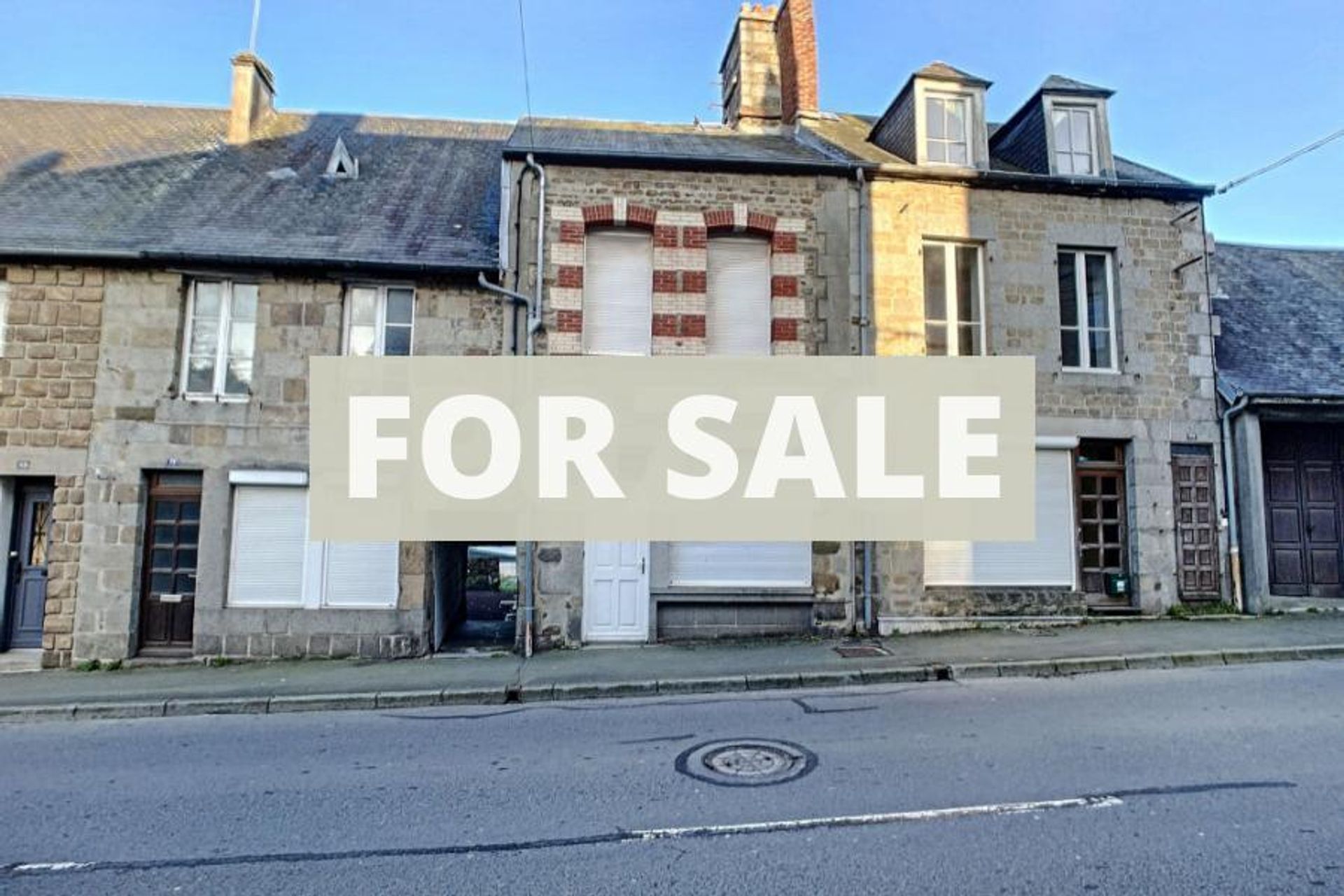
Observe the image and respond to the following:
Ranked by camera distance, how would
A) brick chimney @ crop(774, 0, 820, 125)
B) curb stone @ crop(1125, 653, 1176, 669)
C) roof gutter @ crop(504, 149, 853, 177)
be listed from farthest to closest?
brick chimney @ crop(774, 0, 820, 125) < roof gutter @ crop(504, 149, 853, 177) < curb stone @ crop(1125, 653, 1176, 669)

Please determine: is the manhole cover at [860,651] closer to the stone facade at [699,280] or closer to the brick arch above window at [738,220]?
the stone facade at [699,280]

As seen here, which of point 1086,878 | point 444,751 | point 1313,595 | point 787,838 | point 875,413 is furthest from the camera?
point 1313,595

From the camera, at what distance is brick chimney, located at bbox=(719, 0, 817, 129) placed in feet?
41.2

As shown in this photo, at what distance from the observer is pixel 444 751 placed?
18.7 feet

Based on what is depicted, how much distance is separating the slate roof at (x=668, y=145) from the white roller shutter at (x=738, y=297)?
118 centimetres

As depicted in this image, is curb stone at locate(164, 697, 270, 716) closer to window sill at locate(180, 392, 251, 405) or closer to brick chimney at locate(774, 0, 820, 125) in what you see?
window sill at locate(180, 392, 251, 405)

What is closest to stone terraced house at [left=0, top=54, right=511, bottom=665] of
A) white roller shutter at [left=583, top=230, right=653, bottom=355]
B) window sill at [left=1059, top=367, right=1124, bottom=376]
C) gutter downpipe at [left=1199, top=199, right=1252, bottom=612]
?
white roller shutter at [left=583, top=230, right=653, bottom=355]

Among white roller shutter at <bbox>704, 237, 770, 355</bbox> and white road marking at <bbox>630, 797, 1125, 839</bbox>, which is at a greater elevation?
white roller shutter at <bbox>704, 237, 770, 355</bbox>

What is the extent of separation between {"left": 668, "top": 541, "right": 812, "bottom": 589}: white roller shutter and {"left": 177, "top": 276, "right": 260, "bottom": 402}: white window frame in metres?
6.31

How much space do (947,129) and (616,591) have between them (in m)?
8.72

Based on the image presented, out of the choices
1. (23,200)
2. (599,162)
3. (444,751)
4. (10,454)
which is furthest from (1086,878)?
(23,200)

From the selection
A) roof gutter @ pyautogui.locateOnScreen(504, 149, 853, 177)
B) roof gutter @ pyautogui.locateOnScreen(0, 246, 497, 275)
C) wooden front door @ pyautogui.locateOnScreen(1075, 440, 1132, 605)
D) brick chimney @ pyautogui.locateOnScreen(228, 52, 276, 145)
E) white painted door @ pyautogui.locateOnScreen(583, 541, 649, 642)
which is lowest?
white painted door @ pyautogui.locateOnScreen(583, 541, 649, 642)

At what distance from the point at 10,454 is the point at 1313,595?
60.7ft

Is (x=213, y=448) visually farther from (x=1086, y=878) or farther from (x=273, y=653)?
(x=1086, y=878)
